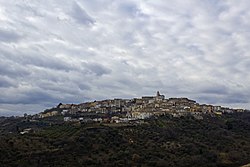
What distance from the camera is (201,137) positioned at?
353 feet

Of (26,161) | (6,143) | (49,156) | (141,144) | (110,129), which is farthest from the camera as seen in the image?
(110,129)

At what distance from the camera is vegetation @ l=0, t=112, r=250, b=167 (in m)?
73.0

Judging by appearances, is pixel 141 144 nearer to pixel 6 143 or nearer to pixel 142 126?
pixel 142 126

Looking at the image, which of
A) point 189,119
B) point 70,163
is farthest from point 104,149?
point 189,119

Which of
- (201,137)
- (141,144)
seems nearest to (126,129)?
(141,144)

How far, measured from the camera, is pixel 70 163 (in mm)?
69562

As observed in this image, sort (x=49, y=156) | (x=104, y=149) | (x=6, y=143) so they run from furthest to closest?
(x=104, y=149)
(x=6, y=143)
(x=49, y=156)

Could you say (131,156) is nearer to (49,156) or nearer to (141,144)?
(141,144)

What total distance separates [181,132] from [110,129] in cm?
2504

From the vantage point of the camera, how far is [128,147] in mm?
86375

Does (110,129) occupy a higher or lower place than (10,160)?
higher

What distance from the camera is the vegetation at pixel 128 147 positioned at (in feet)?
240

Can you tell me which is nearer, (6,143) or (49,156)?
(49,156)

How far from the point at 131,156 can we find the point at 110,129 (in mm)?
24016
